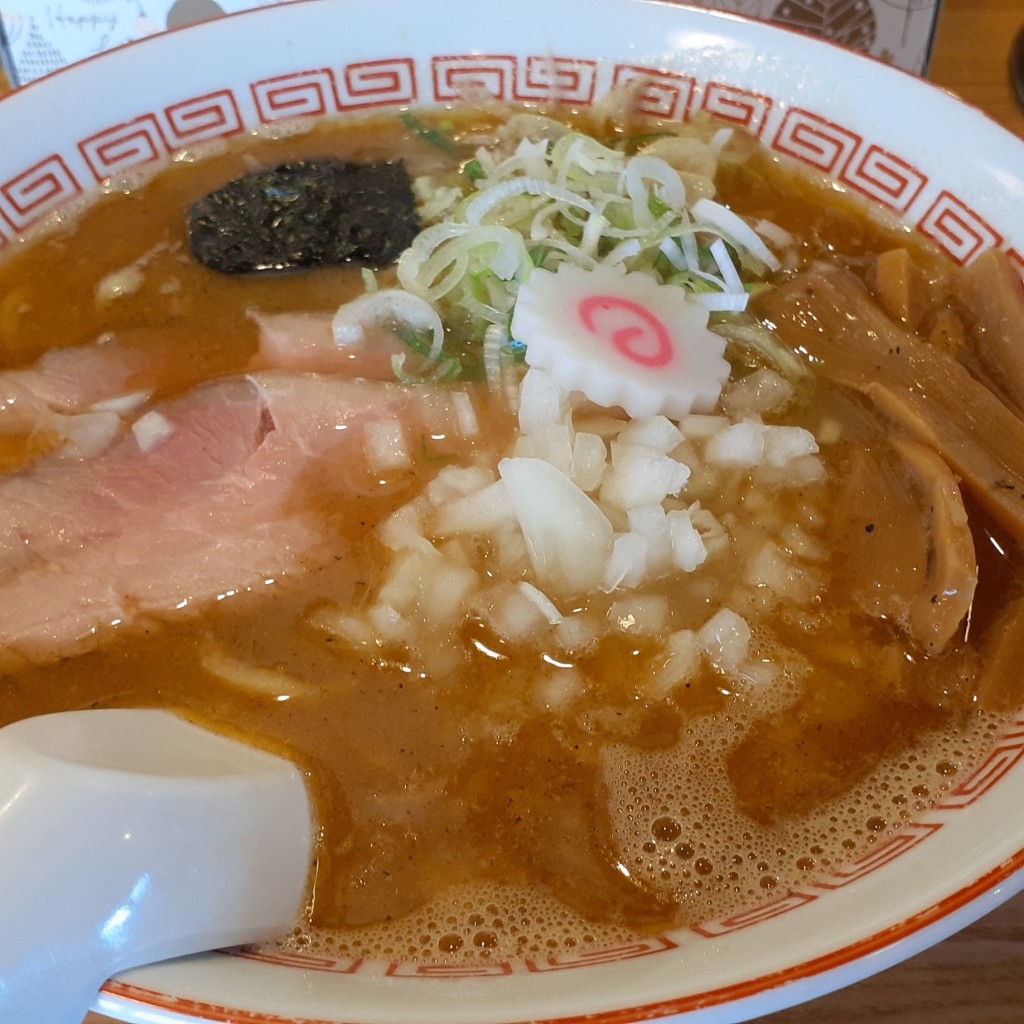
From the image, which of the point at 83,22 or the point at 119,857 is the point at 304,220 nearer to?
the point at 83,22

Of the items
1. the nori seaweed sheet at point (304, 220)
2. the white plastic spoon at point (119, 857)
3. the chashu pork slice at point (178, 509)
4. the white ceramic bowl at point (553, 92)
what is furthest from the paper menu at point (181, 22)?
the white plastic spoon at point (119, 857)

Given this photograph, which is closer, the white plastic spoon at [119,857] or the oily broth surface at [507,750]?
the white plastic spoon at [119,857]

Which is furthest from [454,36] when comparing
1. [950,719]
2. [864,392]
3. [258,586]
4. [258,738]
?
[950,719]

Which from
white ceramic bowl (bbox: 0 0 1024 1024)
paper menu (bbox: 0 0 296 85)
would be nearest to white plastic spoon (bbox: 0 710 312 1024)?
white ceramic bowl (bbox: 0 0 1024 1024)

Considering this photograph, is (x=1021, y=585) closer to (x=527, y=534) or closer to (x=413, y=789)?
(x=527, y=534)

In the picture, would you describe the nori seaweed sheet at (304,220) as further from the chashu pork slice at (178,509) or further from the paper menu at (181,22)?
the paper menu at (181,22)
